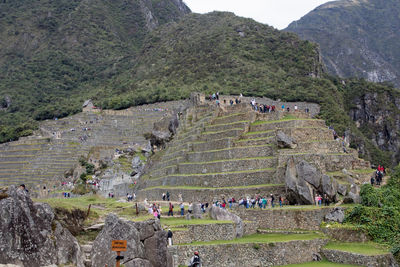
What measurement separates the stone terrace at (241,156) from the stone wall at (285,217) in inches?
114

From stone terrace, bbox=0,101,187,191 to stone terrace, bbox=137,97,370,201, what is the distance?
784 inches

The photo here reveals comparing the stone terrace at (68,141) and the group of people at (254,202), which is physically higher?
the stone terrace at (68,141)

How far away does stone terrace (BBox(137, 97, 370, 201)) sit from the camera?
1250 inches

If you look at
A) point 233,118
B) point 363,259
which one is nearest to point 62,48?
point 233,118

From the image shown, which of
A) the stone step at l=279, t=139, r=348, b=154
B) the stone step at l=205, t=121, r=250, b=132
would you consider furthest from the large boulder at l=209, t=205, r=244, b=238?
the stone step at l=205, t=121, r=250, b=132

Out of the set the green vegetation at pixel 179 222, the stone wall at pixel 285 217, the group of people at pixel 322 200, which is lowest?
the stone wall at pixel 285 217

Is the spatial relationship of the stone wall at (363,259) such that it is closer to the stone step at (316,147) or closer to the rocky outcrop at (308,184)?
the rocky outcrop at (308,184)

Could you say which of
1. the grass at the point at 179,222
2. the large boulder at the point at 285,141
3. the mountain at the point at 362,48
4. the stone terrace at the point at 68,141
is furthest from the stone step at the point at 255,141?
the mountain at the point at 362,48

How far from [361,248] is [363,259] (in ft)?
4.95

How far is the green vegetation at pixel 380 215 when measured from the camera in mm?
24922

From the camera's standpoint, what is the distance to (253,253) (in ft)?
78.0

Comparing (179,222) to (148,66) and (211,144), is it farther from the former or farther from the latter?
(148,66)

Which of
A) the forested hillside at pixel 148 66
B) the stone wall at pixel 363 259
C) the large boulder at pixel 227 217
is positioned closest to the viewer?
the stone wall at pixel 363 259

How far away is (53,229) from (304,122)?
75.5ft
